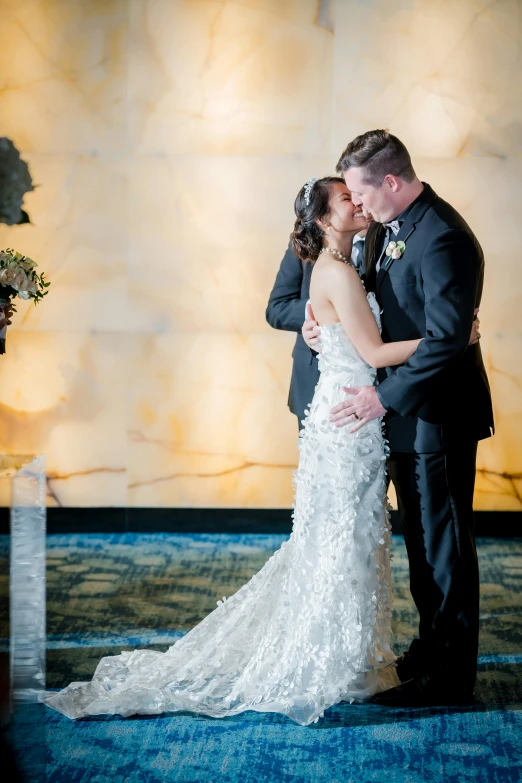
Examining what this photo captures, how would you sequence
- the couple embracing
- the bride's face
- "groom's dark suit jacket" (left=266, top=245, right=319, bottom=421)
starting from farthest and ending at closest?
"groom's dark suit jacket" (left=266, top=245, right=319, bottom=421) → the bride's face → the couple embracing

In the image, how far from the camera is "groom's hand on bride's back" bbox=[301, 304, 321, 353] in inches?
128

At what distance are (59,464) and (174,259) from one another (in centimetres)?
137

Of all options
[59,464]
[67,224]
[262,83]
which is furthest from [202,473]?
[262,83]

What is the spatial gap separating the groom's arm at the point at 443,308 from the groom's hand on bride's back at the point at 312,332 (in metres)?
0.41

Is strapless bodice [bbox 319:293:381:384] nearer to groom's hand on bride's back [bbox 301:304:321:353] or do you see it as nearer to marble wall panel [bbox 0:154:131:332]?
groom's hand on bride's back [bbox 301:304:321:353]

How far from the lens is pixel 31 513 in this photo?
2574 mm

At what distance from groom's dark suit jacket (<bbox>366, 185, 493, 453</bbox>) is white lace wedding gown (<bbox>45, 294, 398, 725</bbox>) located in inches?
5.1

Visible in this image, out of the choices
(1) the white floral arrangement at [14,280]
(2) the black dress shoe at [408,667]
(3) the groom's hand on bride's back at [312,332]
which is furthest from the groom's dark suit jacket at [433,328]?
→ (1) the white floral arrangement at [14,280]

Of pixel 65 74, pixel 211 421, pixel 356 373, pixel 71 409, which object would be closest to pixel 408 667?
pixel 356 373

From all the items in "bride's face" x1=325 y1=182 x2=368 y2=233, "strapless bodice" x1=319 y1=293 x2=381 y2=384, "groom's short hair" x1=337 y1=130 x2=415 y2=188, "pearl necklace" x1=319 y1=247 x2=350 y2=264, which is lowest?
"strapless bodice" x1=319 y1=293 x2=381 y2=384

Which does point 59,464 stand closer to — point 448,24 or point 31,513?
point 31,513

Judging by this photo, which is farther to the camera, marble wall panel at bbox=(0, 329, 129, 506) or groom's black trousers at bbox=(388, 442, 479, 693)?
marble wall panel at bbox=(0, 329, 129, 506)

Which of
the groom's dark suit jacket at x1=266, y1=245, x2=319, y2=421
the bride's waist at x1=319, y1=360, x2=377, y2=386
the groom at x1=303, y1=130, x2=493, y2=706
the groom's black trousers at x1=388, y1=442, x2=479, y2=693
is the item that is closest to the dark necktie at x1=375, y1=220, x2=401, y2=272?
the groom at x1=303, y1=130, x2=493, y2=706

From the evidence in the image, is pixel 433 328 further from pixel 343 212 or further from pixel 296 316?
pixel 296 316
